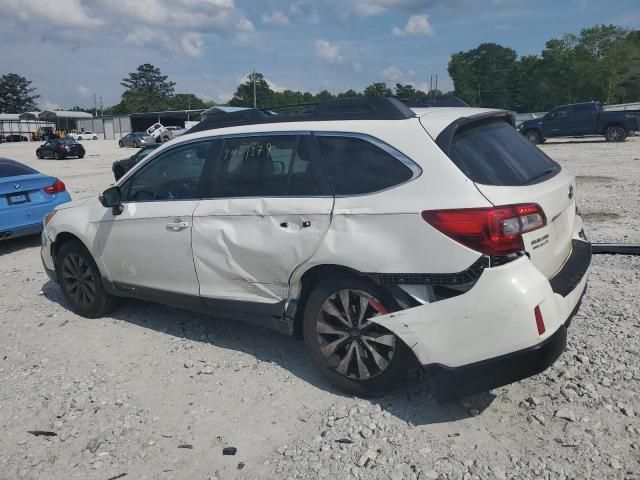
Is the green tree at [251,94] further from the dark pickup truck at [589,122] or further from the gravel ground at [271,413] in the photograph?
the gravel ground at [271,413]

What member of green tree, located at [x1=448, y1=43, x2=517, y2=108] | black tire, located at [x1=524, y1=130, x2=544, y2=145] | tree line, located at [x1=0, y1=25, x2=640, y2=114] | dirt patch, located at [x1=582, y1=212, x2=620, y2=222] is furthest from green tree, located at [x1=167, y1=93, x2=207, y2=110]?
dirt patch, located at [x1=582, y1=212, x2=620, y2=222]

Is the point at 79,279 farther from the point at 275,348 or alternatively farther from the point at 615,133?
the point at 615,133

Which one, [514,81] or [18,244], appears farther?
[514,81]

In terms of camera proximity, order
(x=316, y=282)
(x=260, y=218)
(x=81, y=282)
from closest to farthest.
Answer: (x=316, y=282)
(x=260, y=218)
(x=81, y=282)

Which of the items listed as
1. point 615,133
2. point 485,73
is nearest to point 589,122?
point 615,133

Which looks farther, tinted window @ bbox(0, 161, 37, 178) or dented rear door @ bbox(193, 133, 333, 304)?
tinted window @ bbox(0, 161, 37, 178)

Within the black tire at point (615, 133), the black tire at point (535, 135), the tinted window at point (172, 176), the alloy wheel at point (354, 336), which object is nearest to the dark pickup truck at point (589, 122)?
the black tire at point (615, 133)

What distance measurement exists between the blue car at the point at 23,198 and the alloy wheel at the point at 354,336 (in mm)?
6121

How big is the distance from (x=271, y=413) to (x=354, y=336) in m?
0.71

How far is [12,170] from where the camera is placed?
27.8ft

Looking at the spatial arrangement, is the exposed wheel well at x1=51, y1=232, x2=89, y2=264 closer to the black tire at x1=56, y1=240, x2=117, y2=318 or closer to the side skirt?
the black tire at x1=56, y1=240, x2=117, y2=318

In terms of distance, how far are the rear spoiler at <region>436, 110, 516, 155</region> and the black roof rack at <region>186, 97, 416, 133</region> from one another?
29cm

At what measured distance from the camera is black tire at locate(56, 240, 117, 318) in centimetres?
509

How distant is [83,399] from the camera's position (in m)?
3.72
